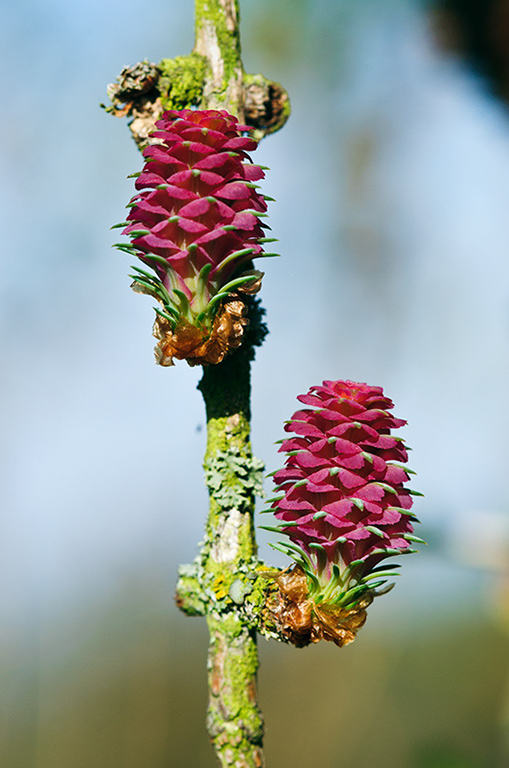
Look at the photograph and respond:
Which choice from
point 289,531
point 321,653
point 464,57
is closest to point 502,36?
point 464,57

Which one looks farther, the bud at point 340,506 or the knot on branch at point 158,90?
the knot on branch at point 158,90

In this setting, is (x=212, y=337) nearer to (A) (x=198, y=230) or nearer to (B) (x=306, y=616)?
(A) (x=198, y=230)

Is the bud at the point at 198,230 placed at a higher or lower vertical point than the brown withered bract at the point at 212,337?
higher

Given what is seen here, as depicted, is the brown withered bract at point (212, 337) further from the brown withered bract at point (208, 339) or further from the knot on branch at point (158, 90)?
the knot on branch at point (158, 90)

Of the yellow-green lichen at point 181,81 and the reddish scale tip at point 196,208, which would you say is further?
the yellow-green lichen at point 181,81

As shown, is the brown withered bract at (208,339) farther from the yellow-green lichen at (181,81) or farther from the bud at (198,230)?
the yellow-green lichen at (181,81)

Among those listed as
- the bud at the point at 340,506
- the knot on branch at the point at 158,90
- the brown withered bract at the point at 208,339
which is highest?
the knot on branch at the point at 158,90

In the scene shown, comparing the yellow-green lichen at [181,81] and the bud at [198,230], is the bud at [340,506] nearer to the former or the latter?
the bud at [198,230]

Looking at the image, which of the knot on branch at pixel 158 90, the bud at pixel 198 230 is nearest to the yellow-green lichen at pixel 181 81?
the knot on branch at pixel 158 90

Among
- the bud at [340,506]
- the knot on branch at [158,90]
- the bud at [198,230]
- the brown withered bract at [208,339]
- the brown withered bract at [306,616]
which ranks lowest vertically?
the brown withered bract at [306,616]

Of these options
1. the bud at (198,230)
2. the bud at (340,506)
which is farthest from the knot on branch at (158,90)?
the bud at (340,506)
